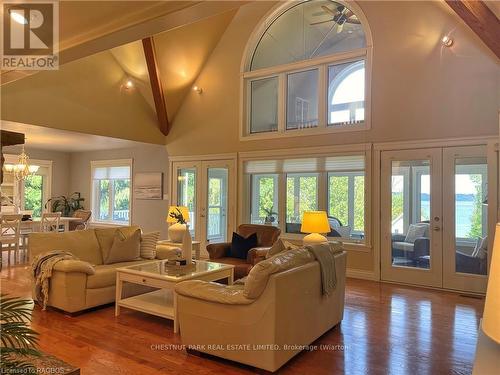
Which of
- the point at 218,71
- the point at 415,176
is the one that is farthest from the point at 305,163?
the point at 218,71

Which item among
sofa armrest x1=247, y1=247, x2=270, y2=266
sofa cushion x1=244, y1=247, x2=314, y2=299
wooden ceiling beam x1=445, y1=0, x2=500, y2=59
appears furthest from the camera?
sofa armrest x1=247, y1=247, x2=270, y2=266

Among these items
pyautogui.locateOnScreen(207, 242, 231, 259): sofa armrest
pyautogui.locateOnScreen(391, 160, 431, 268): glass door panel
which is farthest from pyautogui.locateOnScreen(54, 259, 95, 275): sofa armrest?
pyautogui.locateOnScreen(391, 160, 431, 268): glass door panel

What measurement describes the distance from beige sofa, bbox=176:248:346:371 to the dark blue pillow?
207 centimetres

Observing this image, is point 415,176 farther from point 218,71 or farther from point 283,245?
point 218,71

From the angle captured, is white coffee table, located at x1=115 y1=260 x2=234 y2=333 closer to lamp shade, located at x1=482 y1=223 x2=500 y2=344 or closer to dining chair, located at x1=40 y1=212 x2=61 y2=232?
lamp shade, located at x1=482 y1=223 x2=500 y2=344

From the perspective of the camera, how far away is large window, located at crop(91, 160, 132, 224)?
30.3 feet

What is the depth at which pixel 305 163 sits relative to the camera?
20.7 feet

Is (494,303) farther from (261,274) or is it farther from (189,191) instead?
(189,191)

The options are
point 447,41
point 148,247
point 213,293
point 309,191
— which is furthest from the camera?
point 309,191

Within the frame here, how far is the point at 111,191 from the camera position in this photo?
961cm

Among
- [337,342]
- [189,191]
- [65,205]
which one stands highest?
[189,191]

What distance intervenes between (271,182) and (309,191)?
81 cm

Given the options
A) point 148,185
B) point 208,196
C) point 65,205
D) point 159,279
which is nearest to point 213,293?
point 159,279

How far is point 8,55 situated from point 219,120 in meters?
4.09
